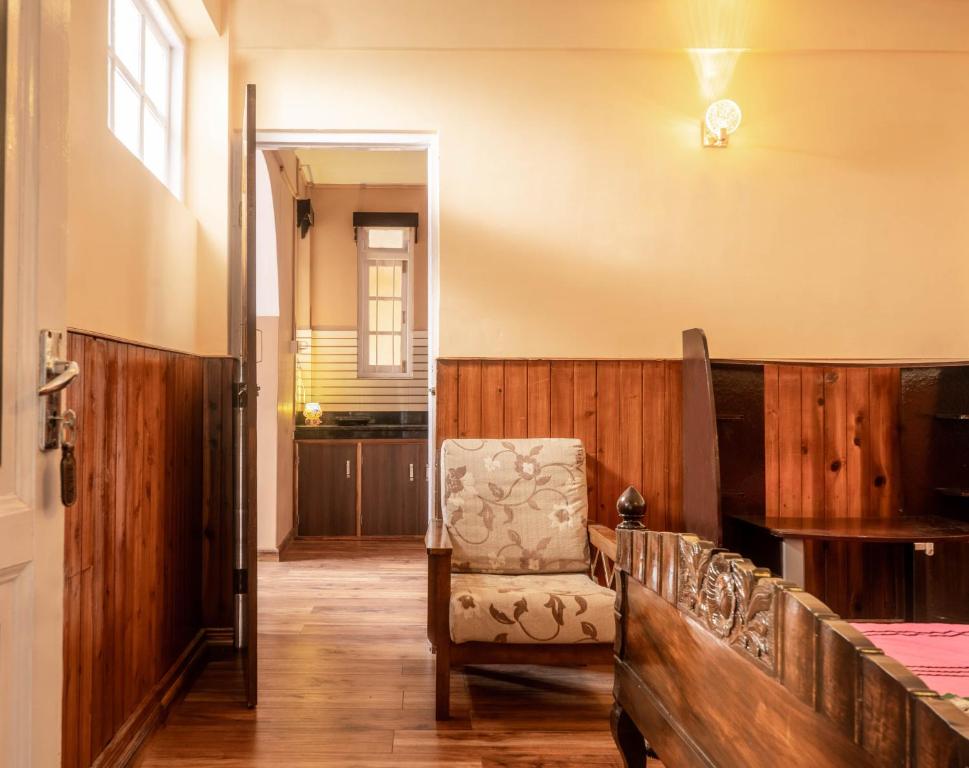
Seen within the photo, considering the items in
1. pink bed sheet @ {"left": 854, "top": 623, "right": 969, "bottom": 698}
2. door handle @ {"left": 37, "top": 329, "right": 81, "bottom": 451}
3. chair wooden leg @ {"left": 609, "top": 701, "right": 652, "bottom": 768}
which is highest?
door handle @ {"left": 37, "top": 329, "right": 81, "bottom": 451}

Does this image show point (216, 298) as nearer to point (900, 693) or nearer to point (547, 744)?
point (547, 744)

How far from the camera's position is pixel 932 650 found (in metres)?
1.41

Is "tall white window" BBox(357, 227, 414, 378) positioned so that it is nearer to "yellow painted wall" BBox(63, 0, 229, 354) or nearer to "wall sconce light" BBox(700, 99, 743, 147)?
"yellow painted wall" BBox(63, 0, 229, 354)

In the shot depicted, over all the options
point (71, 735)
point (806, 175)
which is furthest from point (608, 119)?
point (71, 735)

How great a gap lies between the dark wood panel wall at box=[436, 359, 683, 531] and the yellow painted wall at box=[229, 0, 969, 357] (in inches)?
4.2

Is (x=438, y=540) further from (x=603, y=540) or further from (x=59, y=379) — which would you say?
(x=59, y=379)

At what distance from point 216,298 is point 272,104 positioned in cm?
97

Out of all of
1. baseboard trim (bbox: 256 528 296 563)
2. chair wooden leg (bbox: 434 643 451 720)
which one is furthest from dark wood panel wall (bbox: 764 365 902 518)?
baseboard trim (bbox: 256 528 296 563)

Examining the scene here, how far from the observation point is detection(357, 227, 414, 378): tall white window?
6.77m

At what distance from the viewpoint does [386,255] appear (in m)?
6.76

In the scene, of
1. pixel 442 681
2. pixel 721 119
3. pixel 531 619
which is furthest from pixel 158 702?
pixel 721 119

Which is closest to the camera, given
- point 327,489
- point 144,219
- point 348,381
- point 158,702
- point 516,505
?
point 158,702

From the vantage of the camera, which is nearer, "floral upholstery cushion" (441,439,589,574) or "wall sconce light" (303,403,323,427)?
"floral upholstery cushion" (441,439,589,574)

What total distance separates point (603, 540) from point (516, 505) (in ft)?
1.51
